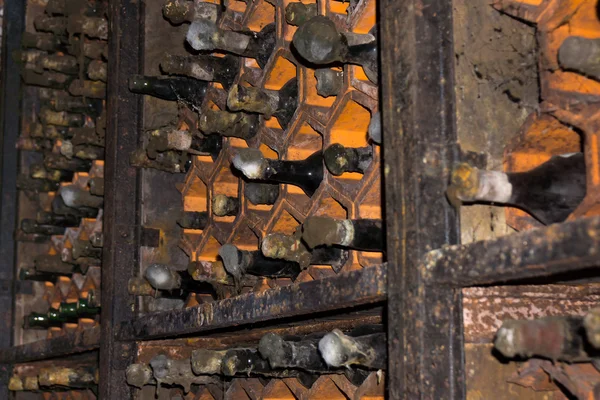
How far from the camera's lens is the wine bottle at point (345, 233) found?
4.28 feet

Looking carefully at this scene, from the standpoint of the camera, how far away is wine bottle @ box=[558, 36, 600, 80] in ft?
3.12

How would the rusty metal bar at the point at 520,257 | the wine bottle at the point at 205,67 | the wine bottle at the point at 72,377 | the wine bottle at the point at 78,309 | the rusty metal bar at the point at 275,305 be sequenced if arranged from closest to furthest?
the rusty metal bar at the point at 520,257
the rusty metal bar at the point at 275,305
the wine bottle at the point at 205,67
the wine bottle at the point at 72,377
the wine bottle at the point at 78,309

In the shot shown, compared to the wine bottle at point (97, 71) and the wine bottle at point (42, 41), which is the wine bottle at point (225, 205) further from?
the wine bottle at point (42, 41)

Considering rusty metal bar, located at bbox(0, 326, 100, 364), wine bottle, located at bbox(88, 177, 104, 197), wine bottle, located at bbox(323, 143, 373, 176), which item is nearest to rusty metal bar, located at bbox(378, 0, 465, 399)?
wine bottle, located at bbox(323, 143, 373, 176)

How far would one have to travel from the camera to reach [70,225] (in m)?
2.67

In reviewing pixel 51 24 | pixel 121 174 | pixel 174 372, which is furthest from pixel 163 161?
pixel 51 24

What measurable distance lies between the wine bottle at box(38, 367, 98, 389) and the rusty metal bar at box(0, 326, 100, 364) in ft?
0.16

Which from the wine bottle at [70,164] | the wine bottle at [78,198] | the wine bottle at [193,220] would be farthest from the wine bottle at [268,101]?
the wine bottle at [70,164]

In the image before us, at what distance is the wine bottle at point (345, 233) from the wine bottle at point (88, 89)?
128 centimetres

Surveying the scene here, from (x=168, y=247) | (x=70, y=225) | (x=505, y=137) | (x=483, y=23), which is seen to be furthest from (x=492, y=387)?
(x=70, y=225)

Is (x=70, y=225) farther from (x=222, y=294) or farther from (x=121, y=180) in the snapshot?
(x=222, y=294)

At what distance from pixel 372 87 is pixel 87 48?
1.21 metres

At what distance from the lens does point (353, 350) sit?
1.20 meters

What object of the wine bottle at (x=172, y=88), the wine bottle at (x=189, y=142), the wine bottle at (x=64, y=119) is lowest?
the wine bottle at (x=189, y=142)
